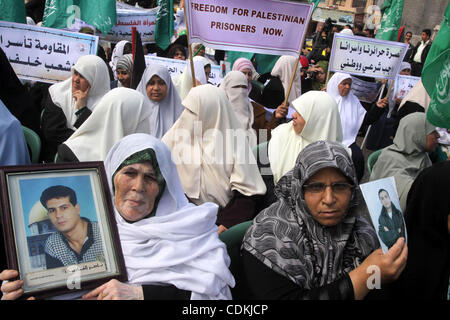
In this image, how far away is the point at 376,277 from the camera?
1643mm

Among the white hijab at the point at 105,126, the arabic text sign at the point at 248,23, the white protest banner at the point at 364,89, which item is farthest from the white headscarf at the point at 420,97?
the white hijab at the point at 105,126

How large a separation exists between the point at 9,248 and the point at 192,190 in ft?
5.51

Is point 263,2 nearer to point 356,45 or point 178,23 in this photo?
point 356,45

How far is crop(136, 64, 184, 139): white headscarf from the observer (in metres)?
4.34

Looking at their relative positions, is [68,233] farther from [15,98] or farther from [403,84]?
[403,84]

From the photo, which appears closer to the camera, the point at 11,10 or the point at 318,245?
the point at 318,245

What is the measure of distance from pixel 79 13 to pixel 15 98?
2.20m

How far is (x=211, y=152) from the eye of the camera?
9.88ft

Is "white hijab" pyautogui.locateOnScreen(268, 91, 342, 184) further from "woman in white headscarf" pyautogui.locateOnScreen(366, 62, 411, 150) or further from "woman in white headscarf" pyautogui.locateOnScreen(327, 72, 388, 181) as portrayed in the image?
"woman in white headscarf" pyautogui.locateOnScreen(366, 62, 411, 150)

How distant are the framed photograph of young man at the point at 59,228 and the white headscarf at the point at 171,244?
17 centimetres

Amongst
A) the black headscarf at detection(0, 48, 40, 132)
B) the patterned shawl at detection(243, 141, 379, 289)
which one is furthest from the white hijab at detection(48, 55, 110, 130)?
the patterned shawl at detection(243, 141, 379, 289)

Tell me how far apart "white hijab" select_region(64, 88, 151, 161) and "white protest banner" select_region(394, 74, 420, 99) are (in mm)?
5331

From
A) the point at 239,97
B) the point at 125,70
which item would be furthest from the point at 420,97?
the point at 125,70

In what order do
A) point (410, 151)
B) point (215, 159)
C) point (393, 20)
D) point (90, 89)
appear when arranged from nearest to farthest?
point (215, 159) < point (410, 151) < point (90, 89) < point (393, 20)
